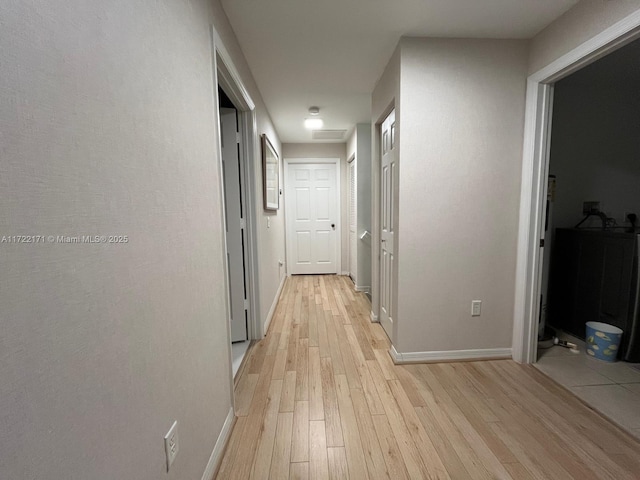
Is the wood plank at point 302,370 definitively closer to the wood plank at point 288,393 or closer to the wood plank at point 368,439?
the wood plank at point 288,393

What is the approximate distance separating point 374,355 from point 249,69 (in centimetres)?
253

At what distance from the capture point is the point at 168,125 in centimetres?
92

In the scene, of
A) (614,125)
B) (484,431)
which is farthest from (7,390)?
(614,125)

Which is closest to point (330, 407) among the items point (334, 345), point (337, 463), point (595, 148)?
point (337, 463)

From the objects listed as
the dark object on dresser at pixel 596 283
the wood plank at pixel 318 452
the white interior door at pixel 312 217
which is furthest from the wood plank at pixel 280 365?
the white interior door at pixel 312 217

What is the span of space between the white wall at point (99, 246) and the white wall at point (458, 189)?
1.44 m

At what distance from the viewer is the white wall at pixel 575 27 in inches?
54.2

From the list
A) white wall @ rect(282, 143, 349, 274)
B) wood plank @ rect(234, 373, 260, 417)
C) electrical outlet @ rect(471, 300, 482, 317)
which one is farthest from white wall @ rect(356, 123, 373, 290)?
wood plank @ rect(234, 373, 260, 417)

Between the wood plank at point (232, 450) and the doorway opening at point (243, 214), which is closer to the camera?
the wood plank at point (232, 450)

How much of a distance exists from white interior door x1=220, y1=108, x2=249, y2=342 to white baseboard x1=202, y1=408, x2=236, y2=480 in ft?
3.16

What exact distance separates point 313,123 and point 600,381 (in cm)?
356

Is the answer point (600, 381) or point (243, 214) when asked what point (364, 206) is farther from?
point (600, 381)

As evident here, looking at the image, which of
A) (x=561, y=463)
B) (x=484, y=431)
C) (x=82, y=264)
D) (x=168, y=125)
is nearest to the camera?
(x=82, y=264)

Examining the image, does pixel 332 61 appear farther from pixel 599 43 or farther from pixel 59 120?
pixel 59 120
